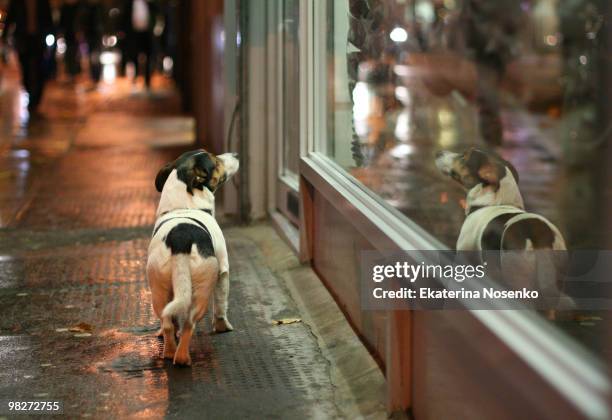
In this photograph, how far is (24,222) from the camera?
9586 millimetres

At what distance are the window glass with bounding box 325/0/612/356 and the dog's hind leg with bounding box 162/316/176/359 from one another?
4.47ft

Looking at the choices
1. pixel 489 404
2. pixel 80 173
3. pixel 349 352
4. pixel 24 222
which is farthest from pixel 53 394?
pixel 80 173

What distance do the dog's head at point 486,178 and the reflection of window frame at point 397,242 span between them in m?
0.38

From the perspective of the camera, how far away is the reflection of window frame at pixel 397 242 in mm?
2871

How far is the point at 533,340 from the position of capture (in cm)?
327

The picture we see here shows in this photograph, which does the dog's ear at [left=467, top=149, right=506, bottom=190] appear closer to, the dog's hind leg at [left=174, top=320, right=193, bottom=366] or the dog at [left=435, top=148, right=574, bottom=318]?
the dog at [left=435, top=148, right=574, bottom=318]

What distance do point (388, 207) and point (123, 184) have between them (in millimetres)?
6493

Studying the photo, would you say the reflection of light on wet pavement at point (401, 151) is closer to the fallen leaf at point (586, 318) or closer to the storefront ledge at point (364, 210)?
the storefront ledge at point (364, 210)

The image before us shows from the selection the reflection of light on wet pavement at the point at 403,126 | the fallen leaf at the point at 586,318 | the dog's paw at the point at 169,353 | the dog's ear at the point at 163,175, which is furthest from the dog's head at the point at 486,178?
the reflection of light on wet pavement at the point at 403,126

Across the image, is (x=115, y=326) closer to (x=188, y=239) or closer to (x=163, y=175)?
(x=163, y=175)

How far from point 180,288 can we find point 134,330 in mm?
999

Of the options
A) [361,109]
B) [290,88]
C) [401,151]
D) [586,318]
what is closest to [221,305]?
[586,318]

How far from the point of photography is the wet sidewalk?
4.98 m

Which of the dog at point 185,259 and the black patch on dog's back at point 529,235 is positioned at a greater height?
the black patch on dog's back at point 529,235
